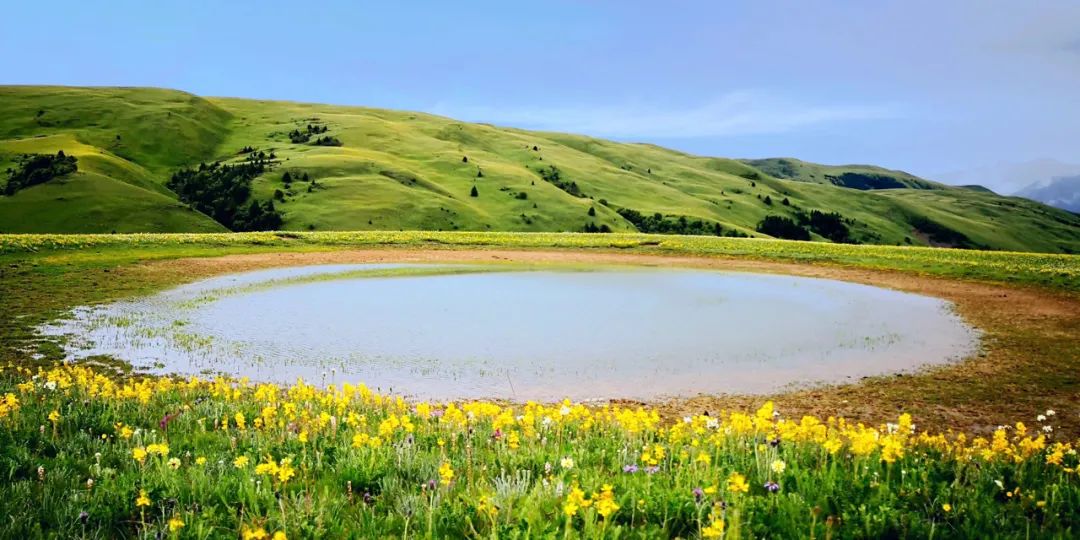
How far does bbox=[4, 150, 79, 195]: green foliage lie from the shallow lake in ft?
379

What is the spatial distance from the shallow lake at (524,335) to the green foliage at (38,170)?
11562 centimetres

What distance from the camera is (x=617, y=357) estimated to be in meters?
19.6

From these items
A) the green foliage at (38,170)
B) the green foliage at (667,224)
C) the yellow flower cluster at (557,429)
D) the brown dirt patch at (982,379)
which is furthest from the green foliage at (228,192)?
the yellow flower cluster at (557,429)

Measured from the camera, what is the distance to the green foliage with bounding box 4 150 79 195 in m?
122

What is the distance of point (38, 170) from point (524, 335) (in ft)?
467

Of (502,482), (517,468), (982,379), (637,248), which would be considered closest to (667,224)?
(637,248)

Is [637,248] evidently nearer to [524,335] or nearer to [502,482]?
[524,335]

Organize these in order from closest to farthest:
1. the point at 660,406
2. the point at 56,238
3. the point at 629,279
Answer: the point at 660,406
the point at 629,279
the point at 56,238

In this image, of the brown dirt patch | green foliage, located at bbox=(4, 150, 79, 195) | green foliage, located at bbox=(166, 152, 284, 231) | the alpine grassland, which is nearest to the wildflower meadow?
the alpine grassland

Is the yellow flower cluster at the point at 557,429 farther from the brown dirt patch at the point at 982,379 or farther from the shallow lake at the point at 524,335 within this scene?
the shallow lake at the point at 524,335

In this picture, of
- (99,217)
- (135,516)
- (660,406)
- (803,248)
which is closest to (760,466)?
(135,516)

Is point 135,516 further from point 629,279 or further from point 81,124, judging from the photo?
point 81,124

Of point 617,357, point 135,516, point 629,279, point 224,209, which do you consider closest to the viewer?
point 135,516

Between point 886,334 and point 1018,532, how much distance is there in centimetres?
2053
